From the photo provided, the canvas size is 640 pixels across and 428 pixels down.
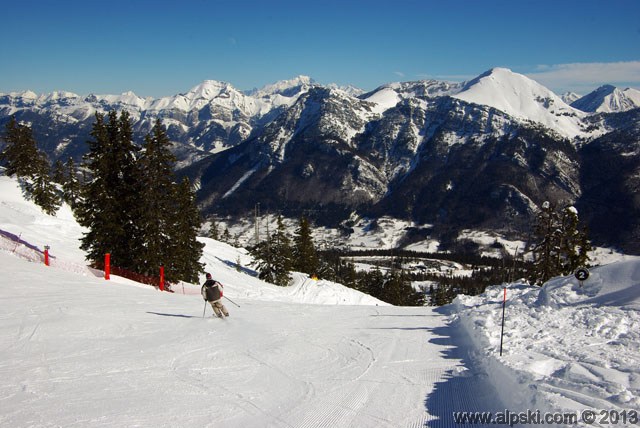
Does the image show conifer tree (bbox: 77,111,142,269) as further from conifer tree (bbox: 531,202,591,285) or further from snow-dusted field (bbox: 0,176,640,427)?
conifer tree (bbox: 531,202,591,285)

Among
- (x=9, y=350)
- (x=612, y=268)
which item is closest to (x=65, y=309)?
(x=9, y=350)

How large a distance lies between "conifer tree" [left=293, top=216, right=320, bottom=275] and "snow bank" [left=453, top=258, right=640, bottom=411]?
1709 inches

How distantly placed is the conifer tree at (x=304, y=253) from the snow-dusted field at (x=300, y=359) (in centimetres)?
4122

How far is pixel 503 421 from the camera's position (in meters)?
7.67

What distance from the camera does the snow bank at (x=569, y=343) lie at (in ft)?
25.9

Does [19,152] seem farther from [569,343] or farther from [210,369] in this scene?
[569,343]

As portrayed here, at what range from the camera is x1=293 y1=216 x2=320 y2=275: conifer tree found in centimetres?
6166

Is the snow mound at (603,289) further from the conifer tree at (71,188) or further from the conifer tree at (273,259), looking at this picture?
the conifer tree at (71,188)

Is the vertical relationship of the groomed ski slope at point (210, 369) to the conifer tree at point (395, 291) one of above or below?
above

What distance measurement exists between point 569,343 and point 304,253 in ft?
169

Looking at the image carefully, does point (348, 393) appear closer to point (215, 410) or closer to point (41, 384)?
point (215, 410)

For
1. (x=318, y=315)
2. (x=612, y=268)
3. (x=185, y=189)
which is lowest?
(x=318, y=315)

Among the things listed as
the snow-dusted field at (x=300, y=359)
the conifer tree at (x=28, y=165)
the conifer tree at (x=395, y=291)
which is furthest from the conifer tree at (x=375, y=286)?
the snow-dusted field at (x=300, y=359)

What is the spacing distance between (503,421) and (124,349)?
9.23 metres
